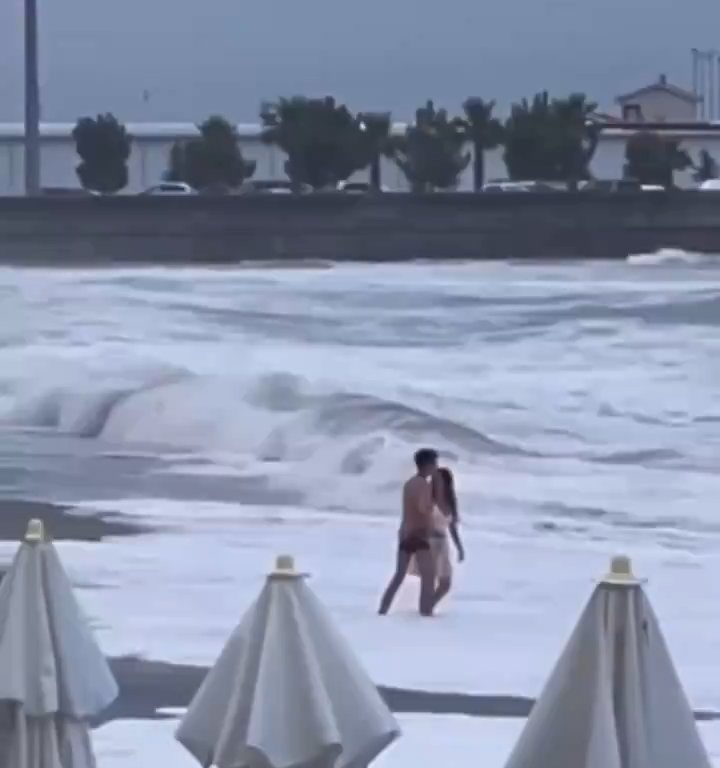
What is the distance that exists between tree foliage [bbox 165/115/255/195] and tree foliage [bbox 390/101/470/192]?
2.30 m

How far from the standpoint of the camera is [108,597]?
11.7 m

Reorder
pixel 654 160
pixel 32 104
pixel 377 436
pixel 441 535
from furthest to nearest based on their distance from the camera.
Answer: pixel 654 160, pixel 32 104, pixel 377 436, pixel 441 535

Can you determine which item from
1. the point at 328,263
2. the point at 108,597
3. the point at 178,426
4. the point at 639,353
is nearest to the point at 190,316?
the point at 328,263

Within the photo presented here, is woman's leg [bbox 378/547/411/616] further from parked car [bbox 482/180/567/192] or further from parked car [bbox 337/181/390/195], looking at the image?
parked car [bbox 337/181/390/195]

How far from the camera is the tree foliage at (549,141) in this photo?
32.8 m

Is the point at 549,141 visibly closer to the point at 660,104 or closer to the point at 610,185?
the point at 610,185

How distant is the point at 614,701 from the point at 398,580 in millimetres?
6394

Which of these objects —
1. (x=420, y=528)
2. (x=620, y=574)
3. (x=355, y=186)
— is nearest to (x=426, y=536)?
(x=420, y=528)

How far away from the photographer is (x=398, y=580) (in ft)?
34.3

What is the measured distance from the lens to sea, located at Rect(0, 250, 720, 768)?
10.4 m

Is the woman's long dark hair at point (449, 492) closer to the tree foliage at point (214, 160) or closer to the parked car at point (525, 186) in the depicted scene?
the parked car at point (525, 186)

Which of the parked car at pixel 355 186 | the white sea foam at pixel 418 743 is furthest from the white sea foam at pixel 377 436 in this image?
the parked car at pixel 355 186

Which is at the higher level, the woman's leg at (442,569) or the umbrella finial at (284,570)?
the umbrella finial at (284,570)

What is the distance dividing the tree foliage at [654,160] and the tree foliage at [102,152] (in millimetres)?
7470
